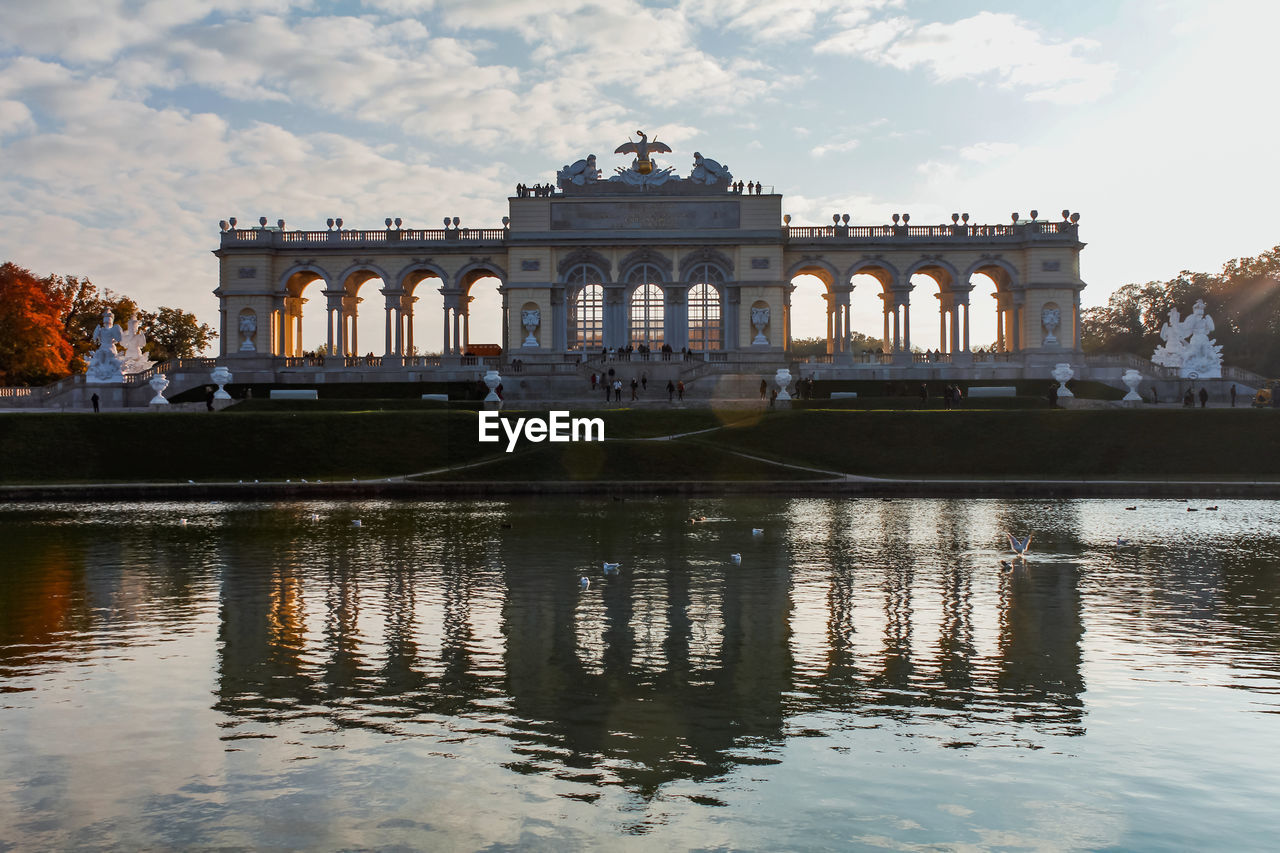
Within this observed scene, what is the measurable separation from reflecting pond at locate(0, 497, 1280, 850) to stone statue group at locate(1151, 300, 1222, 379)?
45.2 metres

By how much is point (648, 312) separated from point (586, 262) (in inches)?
206

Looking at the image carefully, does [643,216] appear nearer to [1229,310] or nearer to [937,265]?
[937,265]

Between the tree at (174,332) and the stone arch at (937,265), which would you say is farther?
the tree at (174,332)

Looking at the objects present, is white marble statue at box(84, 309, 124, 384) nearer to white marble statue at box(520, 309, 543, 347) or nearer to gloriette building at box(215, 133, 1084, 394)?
gloriette building at box(215, 133, 1084, 394)

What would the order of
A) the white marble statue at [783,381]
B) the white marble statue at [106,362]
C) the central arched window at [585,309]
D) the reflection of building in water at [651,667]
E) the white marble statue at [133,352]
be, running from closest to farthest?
1. the reflection of building in water at [651,667]
2. the white marble statue at [783,381]
3. the white marble statue at [106,362]
4. the white marble statue at [133,352]
5. the central arched window at [585,309]

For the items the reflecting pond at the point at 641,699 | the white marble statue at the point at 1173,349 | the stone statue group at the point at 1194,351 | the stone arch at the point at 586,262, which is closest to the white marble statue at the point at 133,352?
the stone arch at the point at 586,262

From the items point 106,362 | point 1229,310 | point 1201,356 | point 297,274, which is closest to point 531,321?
point 297,274

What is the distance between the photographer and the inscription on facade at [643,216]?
72.4 metres

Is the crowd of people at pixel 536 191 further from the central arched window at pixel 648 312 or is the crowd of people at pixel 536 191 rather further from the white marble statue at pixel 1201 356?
the white marble statue at pixel 1201 356

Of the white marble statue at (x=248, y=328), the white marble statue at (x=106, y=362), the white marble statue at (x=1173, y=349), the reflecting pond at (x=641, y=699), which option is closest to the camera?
the reflecting pond at (x=641, y=699)

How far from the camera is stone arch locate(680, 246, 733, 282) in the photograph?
72688 millimetres

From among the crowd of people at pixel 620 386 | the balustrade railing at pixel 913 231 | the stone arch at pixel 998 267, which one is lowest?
the crowd of people at pixel 620 386

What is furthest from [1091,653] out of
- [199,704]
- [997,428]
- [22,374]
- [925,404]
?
[22,374]

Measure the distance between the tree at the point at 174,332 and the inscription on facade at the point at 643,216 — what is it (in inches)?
1728
